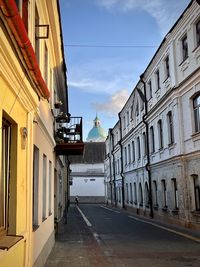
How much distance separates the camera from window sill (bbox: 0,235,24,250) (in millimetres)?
4705

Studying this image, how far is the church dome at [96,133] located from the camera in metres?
87.4

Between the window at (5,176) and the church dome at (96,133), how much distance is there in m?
80.8

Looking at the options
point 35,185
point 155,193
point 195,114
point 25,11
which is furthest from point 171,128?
point 25,11

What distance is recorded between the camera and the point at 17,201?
19.1 feet

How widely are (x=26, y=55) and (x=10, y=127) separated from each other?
1247mm

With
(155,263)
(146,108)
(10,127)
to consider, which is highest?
(146,108)

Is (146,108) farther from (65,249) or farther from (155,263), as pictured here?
(155,263)

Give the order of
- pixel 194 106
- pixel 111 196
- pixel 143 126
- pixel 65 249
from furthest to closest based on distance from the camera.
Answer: pixel 111 196 < pixel 143 126 < pixel 194 106 < pixel 65 249

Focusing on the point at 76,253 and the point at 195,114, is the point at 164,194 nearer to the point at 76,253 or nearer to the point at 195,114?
the point at 195,114

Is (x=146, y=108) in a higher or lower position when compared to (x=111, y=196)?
A: higher

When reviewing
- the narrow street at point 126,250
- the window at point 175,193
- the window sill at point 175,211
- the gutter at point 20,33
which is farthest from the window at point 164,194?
the gutter at point 20,33

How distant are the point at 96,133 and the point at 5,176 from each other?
83418mm

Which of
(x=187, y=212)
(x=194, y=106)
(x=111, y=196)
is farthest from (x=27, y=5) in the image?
(x=111, y=196)

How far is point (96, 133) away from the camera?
89.1 meters
